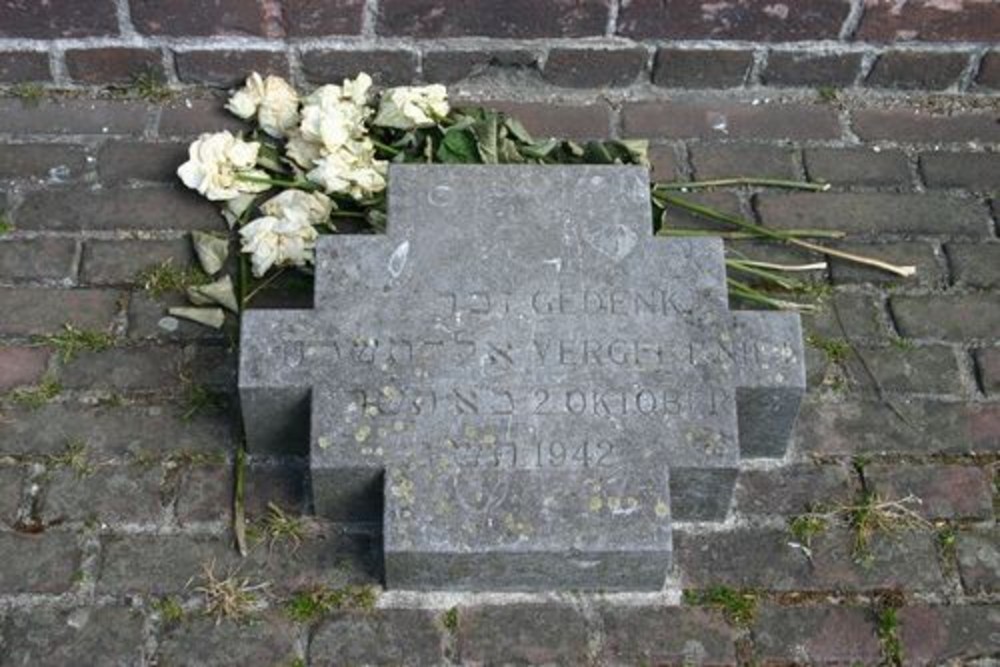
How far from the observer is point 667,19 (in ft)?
9.30

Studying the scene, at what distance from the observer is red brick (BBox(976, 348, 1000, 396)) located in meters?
2.51

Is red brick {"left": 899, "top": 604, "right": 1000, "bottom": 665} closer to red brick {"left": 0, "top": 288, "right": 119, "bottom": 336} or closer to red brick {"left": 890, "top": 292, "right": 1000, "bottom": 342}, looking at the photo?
red brick {"left": 890, "top": 292, "right": 1000, "bottom": 342}

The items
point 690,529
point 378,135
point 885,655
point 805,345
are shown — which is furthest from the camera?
point 378,135

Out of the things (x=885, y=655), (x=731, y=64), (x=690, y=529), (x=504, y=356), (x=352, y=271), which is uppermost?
(x=731, y=64)

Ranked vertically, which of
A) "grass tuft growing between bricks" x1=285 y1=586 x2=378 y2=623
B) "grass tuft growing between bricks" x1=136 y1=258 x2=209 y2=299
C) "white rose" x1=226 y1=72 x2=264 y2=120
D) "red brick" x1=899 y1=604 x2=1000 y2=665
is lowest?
"red brick" x1=899 y1=604 x2=1000 y2=665

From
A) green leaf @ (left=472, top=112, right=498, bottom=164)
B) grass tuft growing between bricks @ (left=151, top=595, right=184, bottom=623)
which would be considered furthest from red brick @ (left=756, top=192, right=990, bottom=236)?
grass tuft growing between bricks @ (left=151, top=595, right=184, bottom=623)

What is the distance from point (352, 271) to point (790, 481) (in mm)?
825

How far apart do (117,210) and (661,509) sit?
1.24 metres

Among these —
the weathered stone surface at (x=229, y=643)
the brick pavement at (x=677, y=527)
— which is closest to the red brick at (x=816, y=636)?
the brick pavement at (x=677, y=527)

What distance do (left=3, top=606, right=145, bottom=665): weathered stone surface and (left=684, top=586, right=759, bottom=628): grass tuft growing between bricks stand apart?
875mm

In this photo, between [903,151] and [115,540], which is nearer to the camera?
[115,540]

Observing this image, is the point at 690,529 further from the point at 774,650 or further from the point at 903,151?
the point at 903,151

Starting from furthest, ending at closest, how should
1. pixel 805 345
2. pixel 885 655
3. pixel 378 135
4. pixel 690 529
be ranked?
pixel 378 135, pixel 805 345, pixel 690 529, pixel 885 655

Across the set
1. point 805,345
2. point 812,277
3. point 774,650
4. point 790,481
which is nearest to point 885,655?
point 774,650
